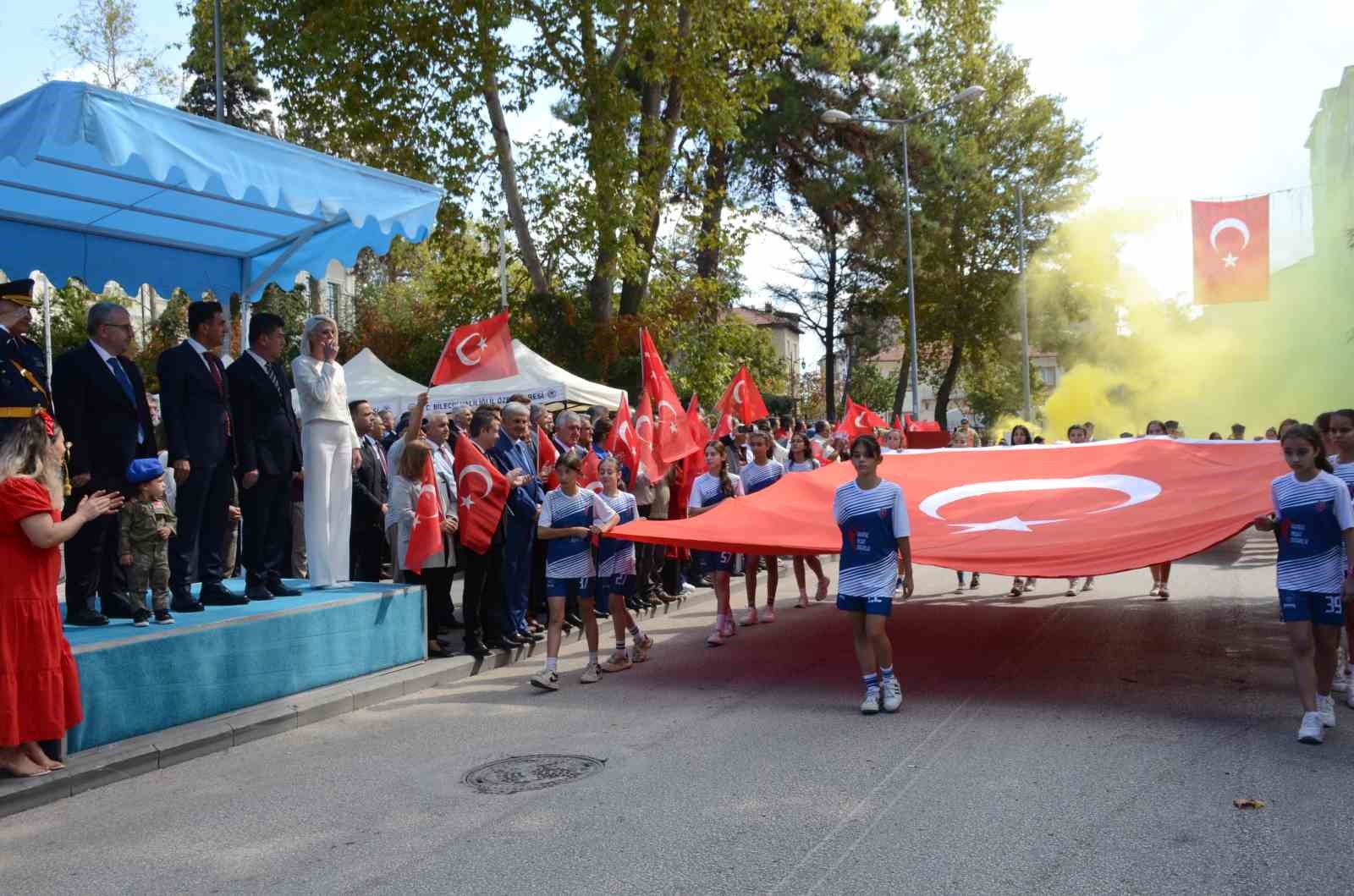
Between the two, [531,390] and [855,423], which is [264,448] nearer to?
[531,390]

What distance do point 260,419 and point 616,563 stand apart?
10.2 feet

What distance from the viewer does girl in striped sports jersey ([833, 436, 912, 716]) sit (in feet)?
27.8

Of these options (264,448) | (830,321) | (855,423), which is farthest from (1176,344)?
(264,448)

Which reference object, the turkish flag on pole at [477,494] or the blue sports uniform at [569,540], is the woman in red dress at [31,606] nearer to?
the blue sports uniform at [569,540]

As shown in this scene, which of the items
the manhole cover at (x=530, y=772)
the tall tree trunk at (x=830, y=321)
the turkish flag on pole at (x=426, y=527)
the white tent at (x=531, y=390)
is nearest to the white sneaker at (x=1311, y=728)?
the manhole cover at (x=530, y=772)

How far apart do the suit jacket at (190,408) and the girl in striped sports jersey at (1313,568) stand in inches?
284

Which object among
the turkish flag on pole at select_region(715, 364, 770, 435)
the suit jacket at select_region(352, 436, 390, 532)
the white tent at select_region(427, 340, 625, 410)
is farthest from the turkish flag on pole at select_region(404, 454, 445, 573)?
the white tent at select_region(427, 340, 625, 410)

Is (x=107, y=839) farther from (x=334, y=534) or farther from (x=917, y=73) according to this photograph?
(x=917, y=73)

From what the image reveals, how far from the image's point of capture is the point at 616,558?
33.9 feet

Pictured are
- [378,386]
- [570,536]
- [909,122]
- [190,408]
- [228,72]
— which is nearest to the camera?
[190,408]

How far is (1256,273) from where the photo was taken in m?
31.1

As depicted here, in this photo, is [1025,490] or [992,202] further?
[992,202]

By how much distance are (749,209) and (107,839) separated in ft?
70.7

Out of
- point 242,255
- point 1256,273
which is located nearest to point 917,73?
point 1256,273
